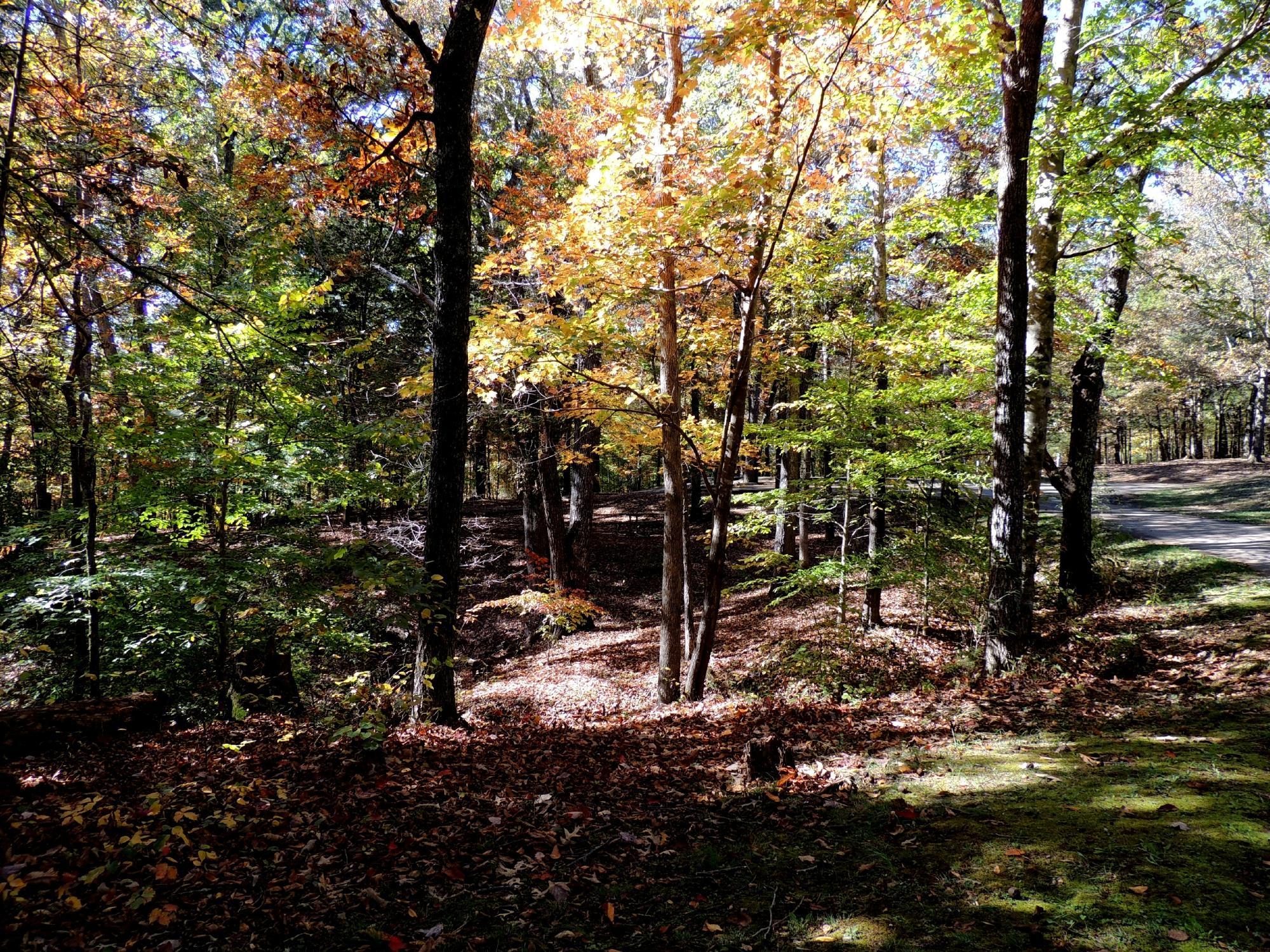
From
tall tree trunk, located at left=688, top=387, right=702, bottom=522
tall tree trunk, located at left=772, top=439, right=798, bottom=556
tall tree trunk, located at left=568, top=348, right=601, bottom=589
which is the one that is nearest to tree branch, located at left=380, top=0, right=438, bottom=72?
tall tree trunk, located at left=568, top=348, right=601, bottom=589

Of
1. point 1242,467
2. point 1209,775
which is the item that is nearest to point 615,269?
point 1209,775

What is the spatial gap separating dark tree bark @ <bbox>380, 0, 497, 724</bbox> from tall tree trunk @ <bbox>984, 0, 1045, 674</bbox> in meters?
5.36

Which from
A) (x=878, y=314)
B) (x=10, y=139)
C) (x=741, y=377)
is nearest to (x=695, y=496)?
(x=878, y=314)

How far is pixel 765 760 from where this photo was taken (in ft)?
Answer: 16.3

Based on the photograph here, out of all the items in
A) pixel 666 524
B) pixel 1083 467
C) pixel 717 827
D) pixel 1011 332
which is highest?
pixel 1011 332

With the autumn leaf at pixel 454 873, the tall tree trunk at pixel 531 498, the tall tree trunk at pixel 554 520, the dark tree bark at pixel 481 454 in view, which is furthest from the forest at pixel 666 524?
the dark tree bark at pixel 481 454

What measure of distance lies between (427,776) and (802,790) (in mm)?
3056

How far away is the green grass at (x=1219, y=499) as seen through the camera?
55.0ft

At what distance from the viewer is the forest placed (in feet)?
11.0

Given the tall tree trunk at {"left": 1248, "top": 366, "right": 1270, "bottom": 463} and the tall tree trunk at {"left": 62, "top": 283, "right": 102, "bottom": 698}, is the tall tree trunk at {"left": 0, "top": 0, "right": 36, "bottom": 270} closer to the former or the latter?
the tall tree trunk at {"left": 62, "top": 283, "right": 102, "bottom": 698}

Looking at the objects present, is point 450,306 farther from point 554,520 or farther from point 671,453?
point 554,520

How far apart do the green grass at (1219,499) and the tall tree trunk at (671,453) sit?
579 inches

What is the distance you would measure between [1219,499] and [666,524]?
23.8 meters

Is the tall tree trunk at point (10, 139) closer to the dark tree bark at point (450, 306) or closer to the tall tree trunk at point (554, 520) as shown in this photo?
the dark tree bark at point (450, 306)
